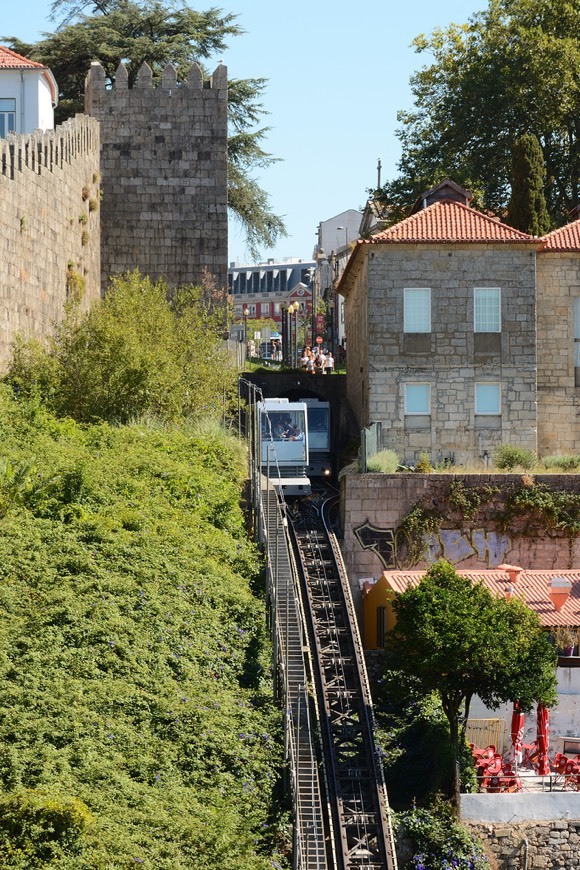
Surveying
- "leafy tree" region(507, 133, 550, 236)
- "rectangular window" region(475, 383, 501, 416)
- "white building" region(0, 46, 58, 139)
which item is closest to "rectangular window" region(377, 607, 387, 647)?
"rectangular window" region(475, 383, 501, 416)

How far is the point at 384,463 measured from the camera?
Answer: 35.1m

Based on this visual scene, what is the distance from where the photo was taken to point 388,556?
111ft

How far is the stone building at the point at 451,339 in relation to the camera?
122 feet

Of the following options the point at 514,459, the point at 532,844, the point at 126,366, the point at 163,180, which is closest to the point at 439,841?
the point at 532,844

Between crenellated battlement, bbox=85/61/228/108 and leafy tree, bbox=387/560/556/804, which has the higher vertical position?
crenellated battlement, bbox=85/61/228/108

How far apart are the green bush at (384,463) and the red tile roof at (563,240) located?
631 cm

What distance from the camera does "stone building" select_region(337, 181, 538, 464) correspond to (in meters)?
37.2

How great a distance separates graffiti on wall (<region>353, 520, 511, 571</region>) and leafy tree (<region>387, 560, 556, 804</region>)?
262 inches

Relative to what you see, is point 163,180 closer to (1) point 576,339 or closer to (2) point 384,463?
(1) point 576,339

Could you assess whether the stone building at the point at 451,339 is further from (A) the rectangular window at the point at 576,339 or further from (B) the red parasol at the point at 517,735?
(B) the red parasol at the point at 517,735

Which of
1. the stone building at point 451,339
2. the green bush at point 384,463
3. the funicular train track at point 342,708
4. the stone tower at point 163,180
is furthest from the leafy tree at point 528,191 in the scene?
the funicular train track at point 342,708

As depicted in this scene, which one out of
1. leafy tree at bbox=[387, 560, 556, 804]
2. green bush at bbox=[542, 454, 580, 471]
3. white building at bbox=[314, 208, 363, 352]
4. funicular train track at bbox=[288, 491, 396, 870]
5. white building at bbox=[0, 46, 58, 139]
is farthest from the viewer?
white building at bbox=[314, 208, 363, 352]

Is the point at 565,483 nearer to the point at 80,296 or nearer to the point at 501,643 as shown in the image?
the point at 501,643

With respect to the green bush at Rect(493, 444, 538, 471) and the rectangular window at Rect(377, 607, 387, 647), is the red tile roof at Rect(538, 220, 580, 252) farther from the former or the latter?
the rectangular window at Rect(377, 607, 387, 647)
